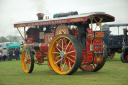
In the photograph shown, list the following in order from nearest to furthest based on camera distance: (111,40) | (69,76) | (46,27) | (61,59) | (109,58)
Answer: (69,76), (61,59), (46,27), (111,40), (109,58)

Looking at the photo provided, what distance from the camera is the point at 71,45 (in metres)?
9.23

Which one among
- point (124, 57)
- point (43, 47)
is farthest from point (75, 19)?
point (124, 57)

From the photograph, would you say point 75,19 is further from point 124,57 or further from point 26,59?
point 124,57

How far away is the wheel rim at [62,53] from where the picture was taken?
9305mm

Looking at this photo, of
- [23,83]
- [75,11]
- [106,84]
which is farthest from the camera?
[75,11]

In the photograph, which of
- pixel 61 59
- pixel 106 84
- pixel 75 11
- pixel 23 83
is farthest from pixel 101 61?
pixel 23 83

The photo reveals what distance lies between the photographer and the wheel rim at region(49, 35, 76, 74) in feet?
30.5

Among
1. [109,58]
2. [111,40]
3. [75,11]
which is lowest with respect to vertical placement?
[109,58]

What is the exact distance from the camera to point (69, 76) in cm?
866

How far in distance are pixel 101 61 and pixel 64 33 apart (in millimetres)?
1845

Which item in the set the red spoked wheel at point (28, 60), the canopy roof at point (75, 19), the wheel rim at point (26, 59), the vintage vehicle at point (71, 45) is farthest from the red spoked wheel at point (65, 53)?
the wheel rim at point (26, 59)

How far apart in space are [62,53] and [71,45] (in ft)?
1.54

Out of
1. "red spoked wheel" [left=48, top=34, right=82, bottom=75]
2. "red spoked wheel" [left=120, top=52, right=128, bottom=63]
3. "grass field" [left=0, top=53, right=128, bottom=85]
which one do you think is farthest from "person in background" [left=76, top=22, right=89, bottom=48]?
"red spoked wheel" [left=120, top=52, right=128, bottom=63]

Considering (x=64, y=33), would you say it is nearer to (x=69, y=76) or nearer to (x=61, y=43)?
(x=61, y=43)
